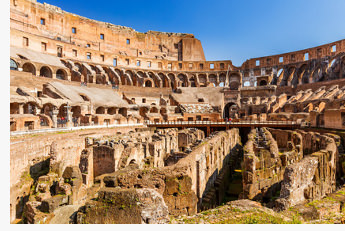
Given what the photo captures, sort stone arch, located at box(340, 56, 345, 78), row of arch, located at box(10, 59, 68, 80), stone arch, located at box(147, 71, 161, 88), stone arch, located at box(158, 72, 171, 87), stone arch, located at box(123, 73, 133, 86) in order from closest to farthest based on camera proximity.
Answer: row of arch, located at box(10, 59, 68, 80) → stone arch, located at box(340, 56, 345, 78) → stone arch, located at box(123, 73, 133, 86) → stone arch, located at box(147, 71, 161, 88) → stone arch, located at box(158, 72, 171, 87)


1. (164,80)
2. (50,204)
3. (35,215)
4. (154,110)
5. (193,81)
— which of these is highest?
(193,81)

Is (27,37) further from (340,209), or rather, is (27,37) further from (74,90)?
(340,209)

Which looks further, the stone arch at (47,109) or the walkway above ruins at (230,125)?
the walkway above ruins at (230,125)

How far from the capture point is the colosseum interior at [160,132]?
5538 millimetres

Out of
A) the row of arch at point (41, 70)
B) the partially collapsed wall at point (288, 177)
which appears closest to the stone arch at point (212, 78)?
the row of arch at point (41, 70)

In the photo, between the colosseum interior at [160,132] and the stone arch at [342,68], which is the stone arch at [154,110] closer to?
the colosseum interior at [160,132]

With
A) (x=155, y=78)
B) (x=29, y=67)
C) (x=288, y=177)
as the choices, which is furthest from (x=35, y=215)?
(x=155, y=78)

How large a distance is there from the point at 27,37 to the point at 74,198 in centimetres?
3833

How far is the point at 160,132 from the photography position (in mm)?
20406

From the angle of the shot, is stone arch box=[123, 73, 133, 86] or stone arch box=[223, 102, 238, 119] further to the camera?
stone arch box=[123, 73, 133, 86]

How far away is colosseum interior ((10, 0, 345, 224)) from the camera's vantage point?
5538 mm

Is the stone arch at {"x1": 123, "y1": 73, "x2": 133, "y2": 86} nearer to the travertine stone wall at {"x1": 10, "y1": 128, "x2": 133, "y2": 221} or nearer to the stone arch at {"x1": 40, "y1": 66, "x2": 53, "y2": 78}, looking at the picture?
the stone arch at {"x1": 40, "y1": 66, "x2": 53, "y2": 78}

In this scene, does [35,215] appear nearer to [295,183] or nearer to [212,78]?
[295,183]

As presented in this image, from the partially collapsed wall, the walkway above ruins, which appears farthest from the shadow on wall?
the walkway above ruins
